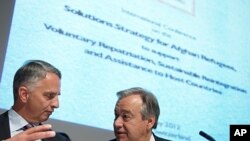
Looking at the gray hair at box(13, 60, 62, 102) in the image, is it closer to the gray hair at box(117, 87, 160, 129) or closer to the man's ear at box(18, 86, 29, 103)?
the man's ear at box(18, 86, 29, 103)

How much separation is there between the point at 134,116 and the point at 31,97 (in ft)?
1.53

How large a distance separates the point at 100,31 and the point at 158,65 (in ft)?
1.54

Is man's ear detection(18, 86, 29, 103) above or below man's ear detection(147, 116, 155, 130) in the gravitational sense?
above

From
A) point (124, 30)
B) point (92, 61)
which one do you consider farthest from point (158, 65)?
point (92, 61)

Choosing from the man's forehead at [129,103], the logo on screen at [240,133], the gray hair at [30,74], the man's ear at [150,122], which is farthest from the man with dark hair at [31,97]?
the logo on screen at [240,133]

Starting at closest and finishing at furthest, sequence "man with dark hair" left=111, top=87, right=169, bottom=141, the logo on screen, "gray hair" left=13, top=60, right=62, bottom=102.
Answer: the logo on screen
"gray hair" left=13, top=60, right=62, bottom=102
"man with dark hair" left=111, top=87, right=169, bottom=141

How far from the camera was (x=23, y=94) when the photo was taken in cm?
176

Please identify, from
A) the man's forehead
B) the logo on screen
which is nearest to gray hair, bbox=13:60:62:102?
the man's forehead

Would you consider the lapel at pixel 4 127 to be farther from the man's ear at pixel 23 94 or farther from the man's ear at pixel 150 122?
the man's ear at pixel 150 122

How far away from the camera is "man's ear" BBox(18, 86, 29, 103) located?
1754 millimetres

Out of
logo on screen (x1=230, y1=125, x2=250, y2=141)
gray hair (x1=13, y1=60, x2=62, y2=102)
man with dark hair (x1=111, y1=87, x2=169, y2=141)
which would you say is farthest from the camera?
man with dark hair (x1=111, y1=87, x2=169, y2=141)

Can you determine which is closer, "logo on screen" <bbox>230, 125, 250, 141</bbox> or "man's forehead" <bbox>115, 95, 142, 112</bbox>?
"logo on screen" <bbox>230, 125, 250, 141</bbox>

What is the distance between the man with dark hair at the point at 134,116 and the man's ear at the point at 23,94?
42 cm

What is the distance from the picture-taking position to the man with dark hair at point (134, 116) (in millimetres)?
1917
